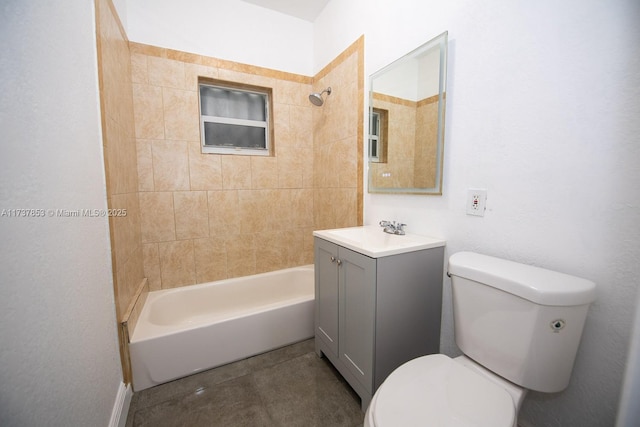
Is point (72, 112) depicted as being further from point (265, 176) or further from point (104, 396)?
point (265, 176)

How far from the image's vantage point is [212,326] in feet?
5.02

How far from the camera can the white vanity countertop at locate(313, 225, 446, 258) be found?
3.62 feet

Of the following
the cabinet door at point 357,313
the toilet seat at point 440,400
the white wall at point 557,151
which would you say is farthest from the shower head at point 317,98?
the toilet seat at point 440,400

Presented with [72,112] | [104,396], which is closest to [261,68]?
[72,112]

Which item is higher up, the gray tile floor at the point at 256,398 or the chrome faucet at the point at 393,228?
the chrome faucet at the point at 393,228

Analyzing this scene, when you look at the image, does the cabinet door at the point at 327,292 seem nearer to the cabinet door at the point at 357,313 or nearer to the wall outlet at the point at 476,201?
the cabinet door at the point at 357,313

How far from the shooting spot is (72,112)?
0.88 meters

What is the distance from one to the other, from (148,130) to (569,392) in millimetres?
2661

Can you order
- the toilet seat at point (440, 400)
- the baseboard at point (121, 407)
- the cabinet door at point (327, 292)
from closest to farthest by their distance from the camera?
the toilet seat at point (440, 400)
the baseboard at point (121, 407)
the cabinet door at point (327, 292)

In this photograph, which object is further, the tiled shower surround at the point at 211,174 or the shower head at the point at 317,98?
the shower head at the point at 317,98

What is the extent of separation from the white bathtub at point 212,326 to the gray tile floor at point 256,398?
88 mm

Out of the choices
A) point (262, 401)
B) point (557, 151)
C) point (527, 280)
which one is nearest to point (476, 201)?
point (557, 151)

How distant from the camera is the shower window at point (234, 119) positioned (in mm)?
2121

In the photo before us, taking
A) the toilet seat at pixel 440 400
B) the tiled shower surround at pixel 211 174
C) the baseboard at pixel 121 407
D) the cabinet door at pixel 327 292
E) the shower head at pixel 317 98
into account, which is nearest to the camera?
the toilet seat at pixel 440 400
